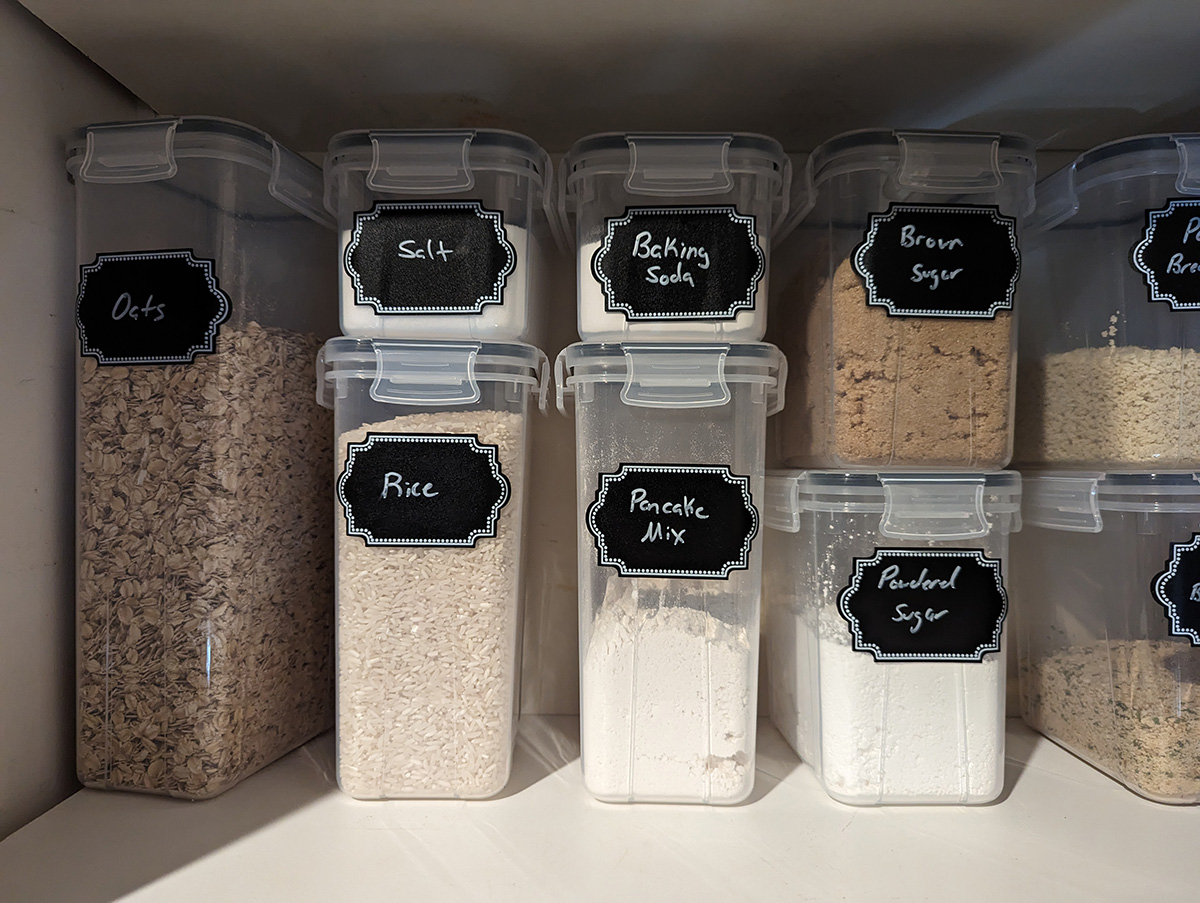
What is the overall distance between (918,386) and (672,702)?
402 mm

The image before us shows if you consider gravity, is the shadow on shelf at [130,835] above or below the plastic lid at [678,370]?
below

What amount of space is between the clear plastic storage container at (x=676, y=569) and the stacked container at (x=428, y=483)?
4.2 inches

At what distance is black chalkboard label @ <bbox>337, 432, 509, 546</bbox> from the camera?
0.78m

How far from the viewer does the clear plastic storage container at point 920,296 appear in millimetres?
771

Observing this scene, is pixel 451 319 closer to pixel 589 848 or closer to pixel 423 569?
pixel 423 569

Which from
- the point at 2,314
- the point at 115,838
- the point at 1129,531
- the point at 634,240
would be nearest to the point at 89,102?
the point at 2,314

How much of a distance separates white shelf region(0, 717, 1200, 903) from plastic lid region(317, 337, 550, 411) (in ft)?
1.38

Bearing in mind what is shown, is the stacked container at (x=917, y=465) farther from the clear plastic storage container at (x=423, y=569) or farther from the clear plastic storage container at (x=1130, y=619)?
the clear plastic storage container at (x=423, y=569)

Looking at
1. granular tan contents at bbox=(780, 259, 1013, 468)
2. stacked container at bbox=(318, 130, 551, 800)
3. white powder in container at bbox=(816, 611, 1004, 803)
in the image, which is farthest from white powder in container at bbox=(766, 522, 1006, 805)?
stacked container at bbox=(318, 130, 551, 800)

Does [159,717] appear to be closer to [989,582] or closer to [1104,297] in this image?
[989,582]

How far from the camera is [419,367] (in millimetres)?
794

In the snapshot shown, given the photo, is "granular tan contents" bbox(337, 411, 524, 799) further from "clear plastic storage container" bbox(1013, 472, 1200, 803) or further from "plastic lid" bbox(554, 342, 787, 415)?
"clear plastic storage container" bbox(1013, 472, 1200, 803)

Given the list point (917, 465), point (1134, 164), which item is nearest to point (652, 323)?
point (917, 465)

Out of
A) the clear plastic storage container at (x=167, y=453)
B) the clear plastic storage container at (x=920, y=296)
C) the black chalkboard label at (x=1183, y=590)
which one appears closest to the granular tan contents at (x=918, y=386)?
the clear plastic storage container at (x=920, y=296)
